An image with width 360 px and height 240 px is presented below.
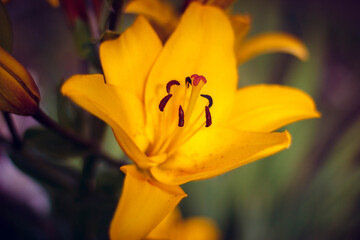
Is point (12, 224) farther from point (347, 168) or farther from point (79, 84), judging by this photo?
point (347, 168)

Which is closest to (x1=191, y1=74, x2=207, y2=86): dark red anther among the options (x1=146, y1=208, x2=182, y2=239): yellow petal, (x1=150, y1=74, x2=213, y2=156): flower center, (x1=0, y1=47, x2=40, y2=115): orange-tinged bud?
(x1=150, y1=74, x2=213, y2=156): flower center

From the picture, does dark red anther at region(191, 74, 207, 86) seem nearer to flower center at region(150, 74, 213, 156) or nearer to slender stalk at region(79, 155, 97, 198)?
flower center at region(150, 74, 213, 156)

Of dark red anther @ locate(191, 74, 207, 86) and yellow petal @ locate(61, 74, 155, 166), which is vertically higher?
dark red anther @ locate(191, 74, 207, 86)

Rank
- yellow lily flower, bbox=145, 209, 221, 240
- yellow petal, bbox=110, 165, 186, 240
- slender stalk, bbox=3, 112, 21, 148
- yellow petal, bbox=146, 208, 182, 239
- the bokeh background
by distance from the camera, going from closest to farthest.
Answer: yellow petal, bbox=110, 165, 186, 240 < slender stalk, bbox=3, 112, 21, 148 < the bokeh background < yellow petal, bbox=146, 208, 182, 239 < yellow lily flower, bbox=145, 209, 221, 240

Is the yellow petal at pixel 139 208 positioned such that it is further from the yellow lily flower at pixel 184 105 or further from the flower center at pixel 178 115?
the flower center at pixel 178 115

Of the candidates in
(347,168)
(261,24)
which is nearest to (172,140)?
(347,168)
